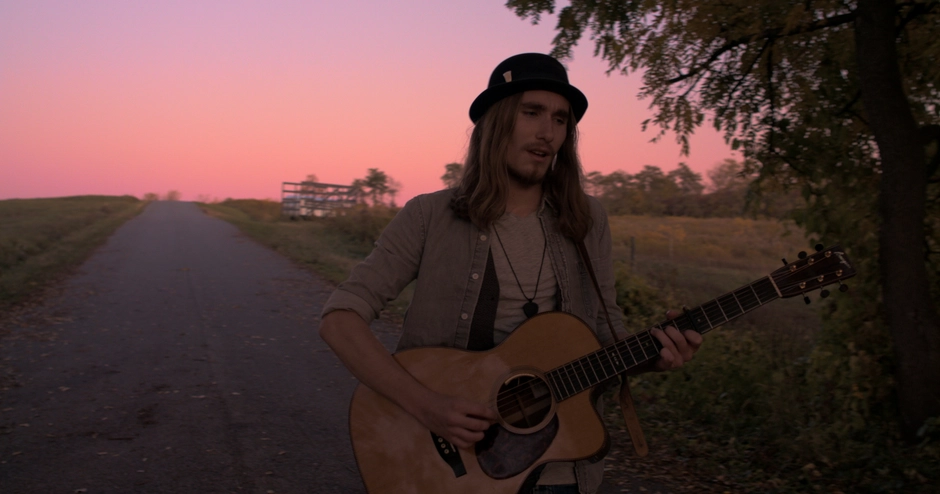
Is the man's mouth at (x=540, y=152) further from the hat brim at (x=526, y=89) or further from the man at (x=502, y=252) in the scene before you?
the hat brim at (x=526, y=89)

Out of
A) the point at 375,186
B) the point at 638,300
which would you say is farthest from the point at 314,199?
the point at 638,300

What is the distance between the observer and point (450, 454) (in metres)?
2.01

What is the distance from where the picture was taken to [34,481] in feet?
12.8

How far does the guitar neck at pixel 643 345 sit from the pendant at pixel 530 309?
0.19m

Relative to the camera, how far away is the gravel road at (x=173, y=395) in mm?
4129

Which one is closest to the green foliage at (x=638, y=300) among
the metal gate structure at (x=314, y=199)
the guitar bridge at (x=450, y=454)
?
the guitar bridge at (x=450, y=454)

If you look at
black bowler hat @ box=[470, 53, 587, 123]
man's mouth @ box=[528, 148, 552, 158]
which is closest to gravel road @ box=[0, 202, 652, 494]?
man's mouth @ box=[528, 148, 552, 158]

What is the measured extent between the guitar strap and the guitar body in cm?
17

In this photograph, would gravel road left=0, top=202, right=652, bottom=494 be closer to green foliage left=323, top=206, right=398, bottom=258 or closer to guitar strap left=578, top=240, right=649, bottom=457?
guitar strap left=578, top=240, right=649, bottom=457

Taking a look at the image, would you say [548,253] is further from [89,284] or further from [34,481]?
[89,284]

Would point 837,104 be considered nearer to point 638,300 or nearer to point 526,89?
point 526,89

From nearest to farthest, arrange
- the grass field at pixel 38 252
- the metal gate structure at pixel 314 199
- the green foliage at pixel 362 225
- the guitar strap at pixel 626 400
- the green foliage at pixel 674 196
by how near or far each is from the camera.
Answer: the guitar strap at pixel 626 400 → the grass field at pixel 38 252 → the green foliage at pixel 362 225 → the green foliage at pixel 674 196 → the metal gate structure at pixel 314 199

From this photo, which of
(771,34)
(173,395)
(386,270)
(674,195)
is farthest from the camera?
(674,195)

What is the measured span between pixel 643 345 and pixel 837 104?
3786 millimetres
